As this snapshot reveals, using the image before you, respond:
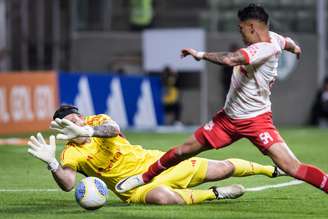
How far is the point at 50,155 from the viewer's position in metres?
11.0

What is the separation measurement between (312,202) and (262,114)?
1.38 metres

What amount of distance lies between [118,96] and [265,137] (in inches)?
702

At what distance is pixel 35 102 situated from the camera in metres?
26.3

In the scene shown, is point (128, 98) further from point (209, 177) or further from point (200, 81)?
point (209, 177)

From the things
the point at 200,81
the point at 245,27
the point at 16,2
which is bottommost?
the point at 200,81

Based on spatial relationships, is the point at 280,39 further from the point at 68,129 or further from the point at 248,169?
the point at 68,129

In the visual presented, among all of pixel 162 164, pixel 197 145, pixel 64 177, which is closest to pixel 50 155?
pixel 64 177

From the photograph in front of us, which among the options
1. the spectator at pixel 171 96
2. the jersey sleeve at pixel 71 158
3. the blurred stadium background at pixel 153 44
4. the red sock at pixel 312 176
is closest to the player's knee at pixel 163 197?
the jersey sleeve at pixel 71 158

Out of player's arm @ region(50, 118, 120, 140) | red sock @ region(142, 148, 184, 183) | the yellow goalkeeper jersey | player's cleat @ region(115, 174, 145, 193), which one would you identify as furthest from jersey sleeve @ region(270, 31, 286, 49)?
player's arm @ region(50, 118, 120, 140)

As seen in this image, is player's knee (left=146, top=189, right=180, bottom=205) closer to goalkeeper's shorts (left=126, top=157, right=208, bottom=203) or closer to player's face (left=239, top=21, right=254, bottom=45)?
goalkeeper's shorts (left=126, top=157, right=208, bottom=203)

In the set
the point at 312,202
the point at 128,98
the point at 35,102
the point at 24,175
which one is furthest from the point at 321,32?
the point at 312,202

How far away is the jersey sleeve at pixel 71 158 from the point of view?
1129 cm

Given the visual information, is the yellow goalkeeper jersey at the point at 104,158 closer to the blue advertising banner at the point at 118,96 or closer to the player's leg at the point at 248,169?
the player's leg at the point at 248,169

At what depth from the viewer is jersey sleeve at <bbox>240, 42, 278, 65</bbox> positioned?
1084 centimetres
